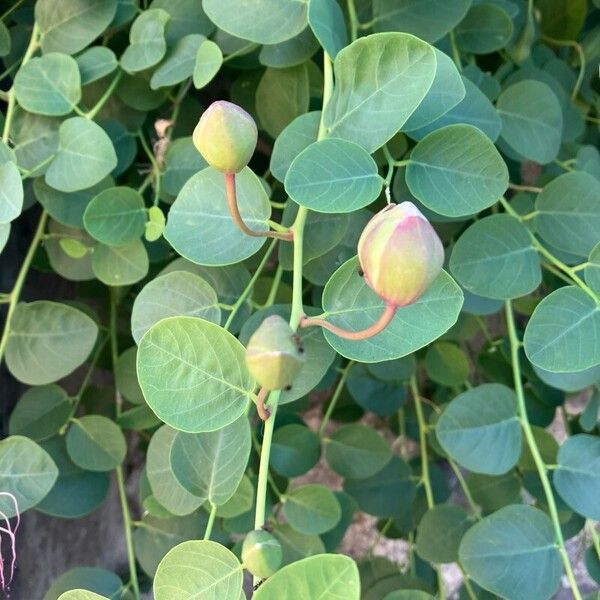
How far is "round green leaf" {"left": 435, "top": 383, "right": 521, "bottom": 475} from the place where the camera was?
0.48m

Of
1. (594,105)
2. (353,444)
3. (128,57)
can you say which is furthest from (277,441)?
(594,105)

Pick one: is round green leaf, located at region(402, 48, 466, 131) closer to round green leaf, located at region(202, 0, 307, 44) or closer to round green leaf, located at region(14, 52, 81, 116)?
round green leaf, located at region(202, 0, 307, 44)

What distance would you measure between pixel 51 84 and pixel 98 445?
262 millimetres

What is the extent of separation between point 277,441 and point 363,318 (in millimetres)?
216

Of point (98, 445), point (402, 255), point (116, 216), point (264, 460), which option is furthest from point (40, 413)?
point (402, 255)

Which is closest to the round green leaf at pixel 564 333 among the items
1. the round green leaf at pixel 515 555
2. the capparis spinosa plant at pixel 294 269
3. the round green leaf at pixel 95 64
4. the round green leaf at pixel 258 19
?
the capparis spinosa plant at pixel 294 269

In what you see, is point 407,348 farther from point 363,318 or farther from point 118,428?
point 118,428

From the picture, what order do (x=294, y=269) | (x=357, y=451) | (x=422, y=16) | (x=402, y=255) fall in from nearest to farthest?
(x=402, y=255) < (x=294, y=269) < (x=422, y=16) < (x=357, y=451)

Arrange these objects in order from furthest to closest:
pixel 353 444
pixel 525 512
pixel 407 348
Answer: pixel 353 444 < pixel 525 512 < pixel 407 348

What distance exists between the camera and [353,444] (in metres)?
0.58

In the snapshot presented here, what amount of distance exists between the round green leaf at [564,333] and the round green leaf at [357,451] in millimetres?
207

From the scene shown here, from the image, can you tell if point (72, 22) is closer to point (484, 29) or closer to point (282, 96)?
point (282, 96)

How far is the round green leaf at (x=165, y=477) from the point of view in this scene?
44 centimetres

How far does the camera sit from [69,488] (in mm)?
524
